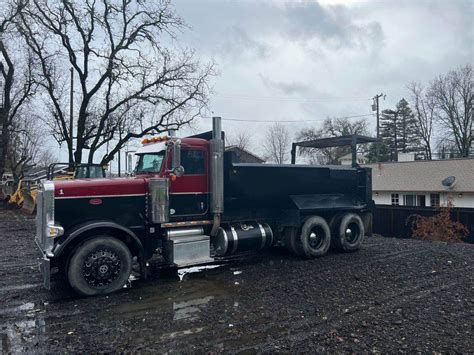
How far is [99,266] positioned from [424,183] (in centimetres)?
2667

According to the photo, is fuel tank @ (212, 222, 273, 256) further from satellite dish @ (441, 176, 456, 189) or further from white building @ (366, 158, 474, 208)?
satellite dish @ (441, 176, 456, 189)

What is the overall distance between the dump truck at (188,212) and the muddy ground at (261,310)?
51 cm

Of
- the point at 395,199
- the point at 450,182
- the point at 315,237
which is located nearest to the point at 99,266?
the point at 315,237

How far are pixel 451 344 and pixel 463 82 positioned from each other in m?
47.0

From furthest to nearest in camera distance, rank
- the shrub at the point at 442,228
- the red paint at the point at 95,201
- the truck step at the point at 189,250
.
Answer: the shrub at the point at 442,228 < the truck step at the point at 189,250 < the red paint at the point at 95,201

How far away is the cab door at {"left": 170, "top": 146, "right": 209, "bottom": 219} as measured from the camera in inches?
289

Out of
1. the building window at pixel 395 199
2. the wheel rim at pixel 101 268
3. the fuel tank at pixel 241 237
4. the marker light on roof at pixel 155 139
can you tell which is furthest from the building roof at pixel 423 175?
the wheel rim at pixel 101 268

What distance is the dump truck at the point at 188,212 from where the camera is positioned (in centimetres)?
622

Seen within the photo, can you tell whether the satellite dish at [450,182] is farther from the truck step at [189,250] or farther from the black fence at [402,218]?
the truck step at [189,250]

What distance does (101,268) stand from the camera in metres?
6.20

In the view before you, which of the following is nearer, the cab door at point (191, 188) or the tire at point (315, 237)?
the cab door at point (191, 188)

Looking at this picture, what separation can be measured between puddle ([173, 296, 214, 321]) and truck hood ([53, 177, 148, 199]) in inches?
85.0

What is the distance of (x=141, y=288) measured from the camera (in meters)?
6.64

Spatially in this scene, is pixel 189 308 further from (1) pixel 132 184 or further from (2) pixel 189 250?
(1) pixel 132 184
